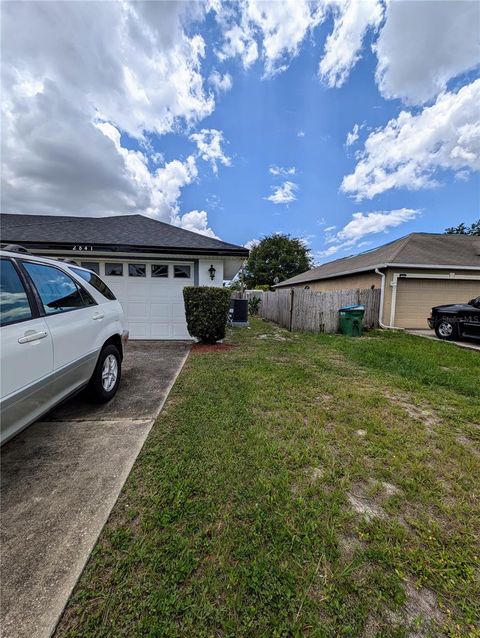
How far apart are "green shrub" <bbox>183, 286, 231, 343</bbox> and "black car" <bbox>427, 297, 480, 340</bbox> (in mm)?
7337

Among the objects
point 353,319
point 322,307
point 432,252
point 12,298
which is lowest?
point 353,319

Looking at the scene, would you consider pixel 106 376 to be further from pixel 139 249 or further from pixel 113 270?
pixel 113 270

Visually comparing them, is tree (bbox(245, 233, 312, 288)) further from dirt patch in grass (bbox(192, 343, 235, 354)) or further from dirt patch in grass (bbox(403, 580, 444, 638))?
dirt patch in grass (bbox(403, 580, 444, 638))

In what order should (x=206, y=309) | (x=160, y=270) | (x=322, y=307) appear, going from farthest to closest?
(x=322, y=307), (x=160, y=270), (x=206, y=309)

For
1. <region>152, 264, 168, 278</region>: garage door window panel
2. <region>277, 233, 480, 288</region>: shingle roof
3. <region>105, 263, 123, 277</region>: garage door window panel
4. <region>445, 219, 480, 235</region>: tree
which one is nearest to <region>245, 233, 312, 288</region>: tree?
<region>445, 219, 480, 235</region>: tree

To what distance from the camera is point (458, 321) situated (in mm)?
8234

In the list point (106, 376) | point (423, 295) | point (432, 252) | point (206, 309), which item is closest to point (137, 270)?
point (206, 309)

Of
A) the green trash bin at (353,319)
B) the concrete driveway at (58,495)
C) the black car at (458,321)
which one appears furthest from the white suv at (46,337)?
the black car at (458,321)

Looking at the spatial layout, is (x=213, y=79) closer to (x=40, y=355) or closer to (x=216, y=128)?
(x=216, y=128)

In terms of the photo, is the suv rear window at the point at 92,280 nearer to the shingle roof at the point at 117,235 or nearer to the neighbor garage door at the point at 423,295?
the shingle roof at the point at 117,235

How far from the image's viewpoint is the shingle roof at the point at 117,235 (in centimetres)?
688

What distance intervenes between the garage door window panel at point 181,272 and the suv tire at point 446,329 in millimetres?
8504

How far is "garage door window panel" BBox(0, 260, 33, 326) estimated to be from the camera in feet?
6.26

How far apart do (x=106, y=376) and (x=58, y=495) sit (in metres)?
1.72
